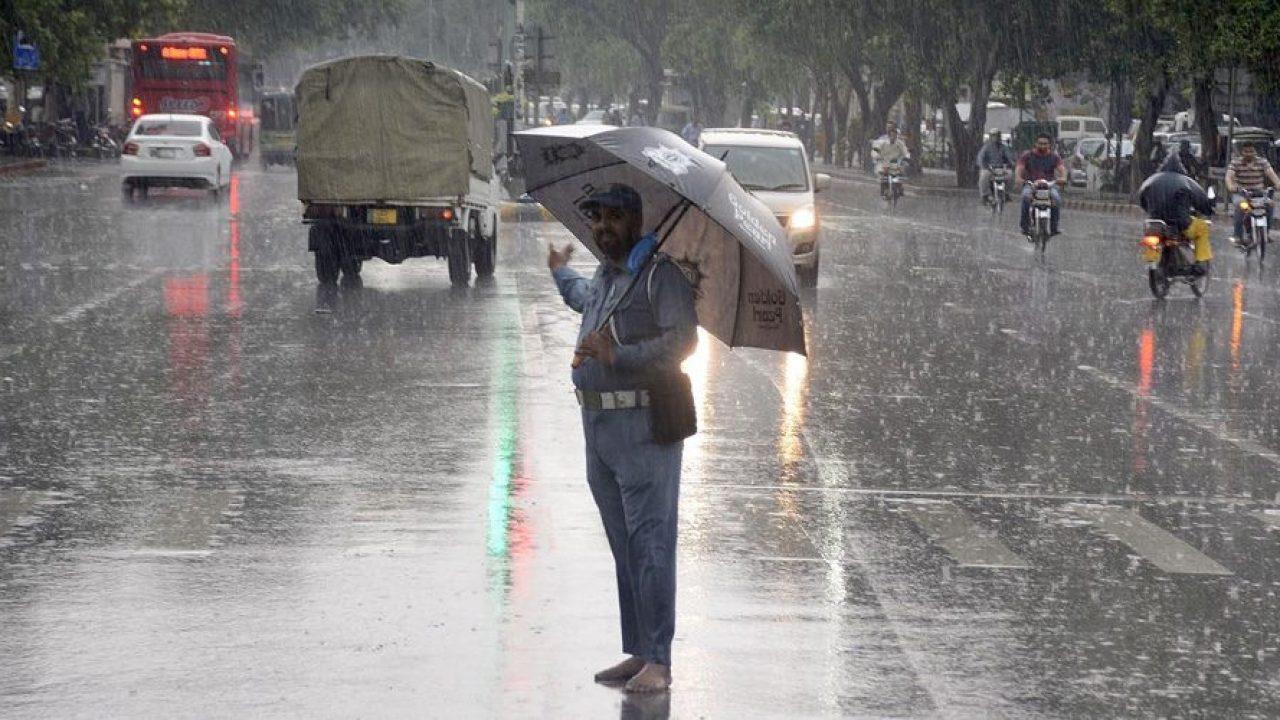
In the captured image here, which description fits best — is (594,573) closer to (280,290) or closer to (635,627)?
(635,627)

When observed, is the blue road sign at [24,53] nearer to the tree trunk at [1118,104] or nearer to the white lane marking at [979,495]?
the tree trunk at [1118,104]

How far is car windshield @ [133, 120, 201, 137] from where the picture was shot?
4281cm

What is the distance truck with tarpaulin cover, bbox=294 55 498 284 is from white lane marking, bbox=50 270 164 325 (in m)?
1.79

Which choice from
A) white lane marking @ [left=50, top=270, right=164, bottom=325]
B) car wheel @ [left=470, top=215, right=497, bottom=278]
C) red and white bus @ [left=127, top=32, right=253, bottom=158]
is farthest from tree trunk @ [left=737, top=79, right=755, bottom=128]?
white lane marking @ [left=50, top=270, right=164, bottom=325]

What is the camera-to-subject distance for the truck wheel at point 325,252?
74.7 ft

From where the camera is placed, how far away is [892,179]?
1909 inches

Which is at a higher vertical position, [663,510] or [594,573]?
[663,510]

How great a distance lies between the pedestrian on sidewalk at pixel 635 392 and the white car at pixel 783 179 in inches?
687

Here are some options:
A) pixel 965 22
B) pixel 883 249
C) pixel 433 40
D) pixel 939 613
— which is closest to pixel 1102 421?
pixel 939 613

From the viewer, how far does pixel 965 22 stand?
58781 millimetres

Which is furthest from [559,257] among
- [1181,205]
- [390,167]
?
[1181,205]

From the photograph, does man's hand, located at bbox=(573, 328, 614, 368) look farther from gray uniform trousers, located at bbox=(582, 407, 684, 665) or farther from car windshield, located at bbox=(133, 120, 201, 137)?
car windshield, located at bbox=(133, 120, 201, 137)

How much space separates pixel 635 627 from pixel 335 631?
3.95 ft

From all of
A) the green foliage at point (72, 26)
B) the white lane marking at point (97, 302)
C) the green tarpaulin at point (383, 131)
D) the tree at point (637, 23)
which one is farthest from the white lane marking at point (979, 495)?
the tree at point (637, 23)
